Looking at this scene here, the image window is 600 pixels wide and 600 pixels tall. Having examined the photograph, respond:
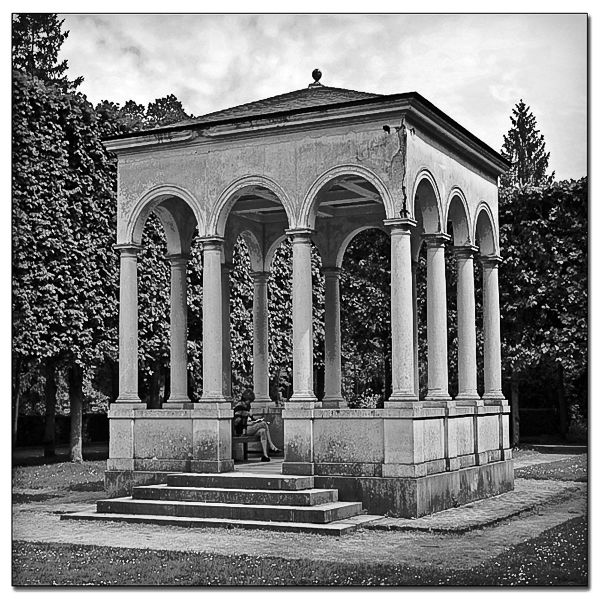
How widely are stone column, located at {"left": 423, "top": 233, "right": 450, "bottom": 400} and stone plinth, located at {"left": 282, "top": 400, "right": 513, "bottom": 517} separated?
66 centimetres

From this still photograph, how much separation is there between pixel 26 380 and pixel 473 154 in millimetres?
15707

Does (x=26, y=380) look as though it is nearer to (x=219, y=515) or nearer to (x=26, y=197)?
(x=26, y=197)

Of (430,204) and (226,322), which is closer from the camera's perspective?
(430,204)

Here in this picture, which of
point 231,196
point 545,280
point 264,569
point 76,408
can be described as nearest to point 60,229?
point 76,408

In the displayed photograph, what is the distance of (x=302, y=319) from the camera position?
49.9 ft

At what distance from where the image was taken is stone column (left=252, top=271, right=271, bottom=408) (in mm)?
19641

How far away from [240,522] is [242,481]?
976mm

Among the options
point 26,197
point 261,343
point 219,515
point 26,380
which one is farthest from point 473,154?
point 26,380

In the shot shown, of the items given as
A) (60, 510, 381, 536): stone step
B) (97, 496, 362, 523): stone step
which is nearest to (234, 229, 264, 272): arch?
(97, 496, 362, 523): stone step

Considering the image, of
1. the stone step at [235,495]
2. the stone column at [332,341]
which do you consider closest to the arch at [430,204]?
the stone column at [332,341]

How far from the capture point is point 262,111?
51.2 ft

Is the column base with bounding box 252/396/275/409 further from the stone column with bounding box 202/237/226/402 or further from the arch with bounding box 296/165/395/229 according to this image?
the arch with bounding box 296/165/395/229

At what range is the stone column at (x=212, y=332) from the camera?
15.7 meters

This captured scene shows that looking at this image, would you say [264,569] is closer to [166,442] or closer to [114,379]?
[166,442]
